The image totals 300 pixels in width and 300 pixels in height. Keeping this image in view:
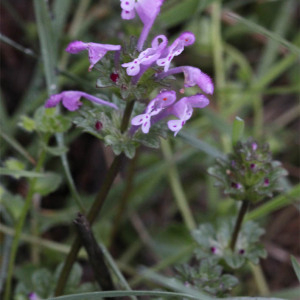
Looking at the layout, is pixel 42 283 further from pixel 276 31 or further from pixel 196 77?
pixel 276 31

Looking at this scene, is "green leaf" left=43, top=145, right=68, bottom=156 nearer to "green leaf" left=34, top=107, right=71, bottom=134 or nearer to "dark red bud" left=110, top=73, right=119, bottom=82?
"green leaf" left=34, top=107, right=71, bottom=134

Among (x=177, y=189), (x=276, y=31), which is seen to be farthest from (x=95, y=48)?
(x=276, y=31)

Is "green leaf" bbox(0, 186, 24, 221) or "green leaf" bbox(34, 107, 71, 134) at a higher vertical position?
"green leaf" bbox(34, 107, 71, 134)

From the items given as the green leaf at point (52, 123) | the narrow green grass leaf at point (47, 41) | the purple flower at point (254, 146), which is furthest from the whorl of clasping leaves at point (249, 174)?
the narrow green grass leaf at point (47, 41)

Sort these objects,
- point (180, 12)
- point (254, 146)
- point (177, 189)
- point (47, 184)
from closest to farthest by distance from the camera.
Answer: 1. point (254, 146)
2. point (47, 184)
3. point (180, 12)
4. point (177, 189)

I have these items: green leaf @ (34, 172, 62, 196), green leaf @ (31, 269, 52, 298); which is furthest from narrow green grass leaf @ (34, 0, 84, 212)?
green leaf @ (31, 269, 52, 298)

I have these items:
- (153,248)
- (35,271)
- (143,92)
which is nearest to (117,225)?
(153,248)
